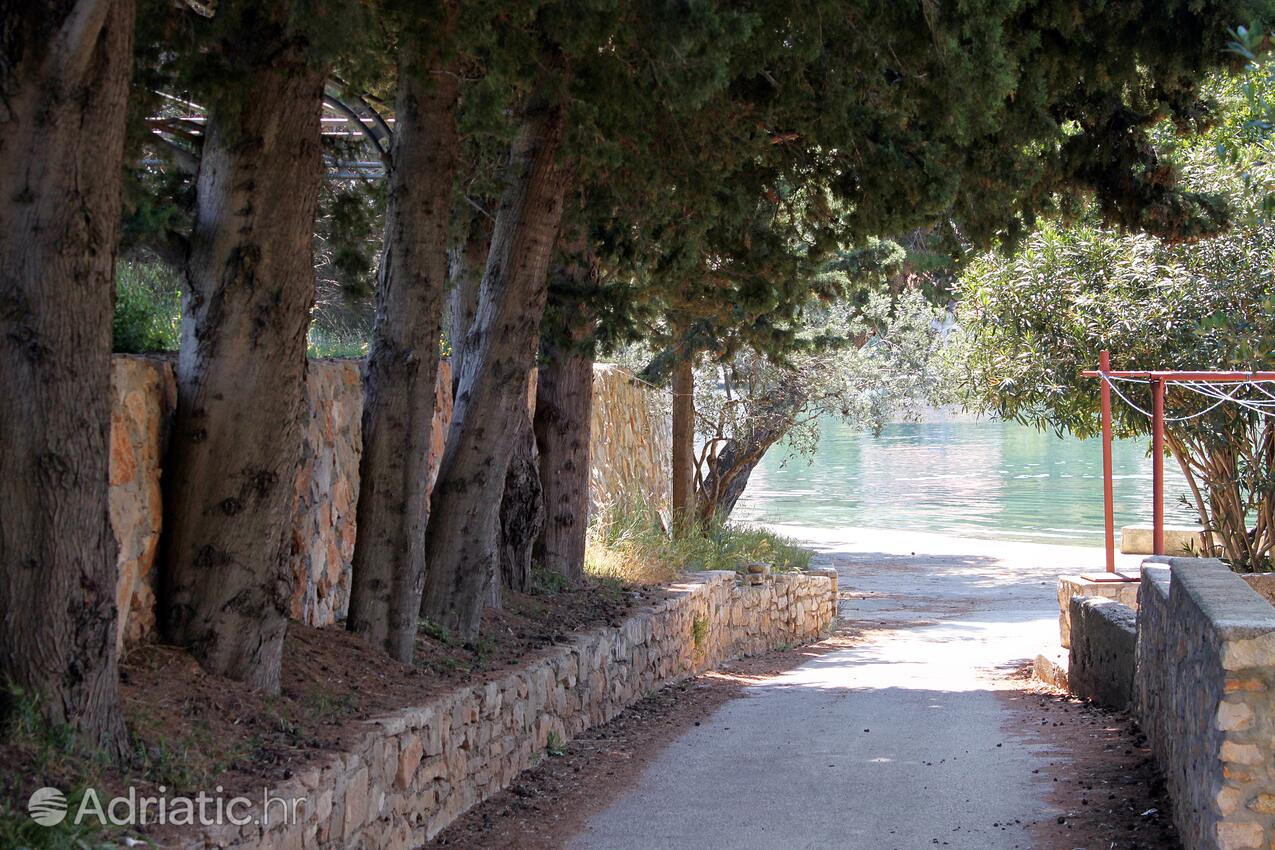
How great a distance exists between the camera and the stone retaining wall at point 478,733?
214 inches

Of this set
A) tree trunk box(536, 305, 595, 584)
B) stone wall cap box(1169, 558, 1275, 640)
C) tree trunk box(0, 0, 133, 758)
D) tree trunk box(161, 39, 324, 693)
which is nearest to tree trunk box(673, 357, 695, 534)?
tree trunk box(536, 305, 595, 584)

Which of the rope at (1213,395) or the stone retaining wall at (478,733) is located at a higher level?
the rope at (1213,395)

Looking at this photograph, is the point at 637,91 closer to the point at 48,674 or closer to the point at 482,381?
the point at 482,381

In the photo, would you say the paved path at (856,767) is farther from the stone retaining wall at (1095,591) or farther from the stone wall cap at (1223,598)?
the stone wall cap at (1223,598)

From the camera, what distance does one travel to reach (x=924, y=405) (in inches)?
909

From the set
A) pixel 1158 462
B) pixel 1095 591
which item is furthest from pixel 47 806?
pixel 1158 462

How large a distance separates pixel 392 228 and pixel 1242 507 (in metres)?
13.4

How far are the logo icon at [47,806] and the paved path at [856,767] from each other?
311 cm

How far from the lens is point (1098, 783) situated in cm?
764

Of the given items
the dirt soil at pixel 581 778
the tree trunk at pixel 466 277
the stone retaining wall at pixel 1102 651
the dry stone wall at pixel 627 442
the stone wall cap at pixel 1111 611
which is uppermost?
the tree trunk at pixel 466 277

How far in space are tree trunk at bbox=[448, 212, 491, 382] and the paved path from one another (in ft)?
11.7

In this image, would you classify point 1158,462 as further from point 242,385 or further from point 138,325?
point 242,385

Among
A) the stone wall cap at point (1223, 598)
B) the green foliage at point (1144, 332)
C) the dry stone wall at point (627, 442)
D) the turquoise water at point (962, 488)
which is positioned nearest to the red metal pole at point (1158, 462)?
the green foliage at point (1144, 332)

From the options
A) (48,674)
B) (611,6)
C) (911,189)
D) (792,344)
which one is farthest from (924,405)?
(48,674)
